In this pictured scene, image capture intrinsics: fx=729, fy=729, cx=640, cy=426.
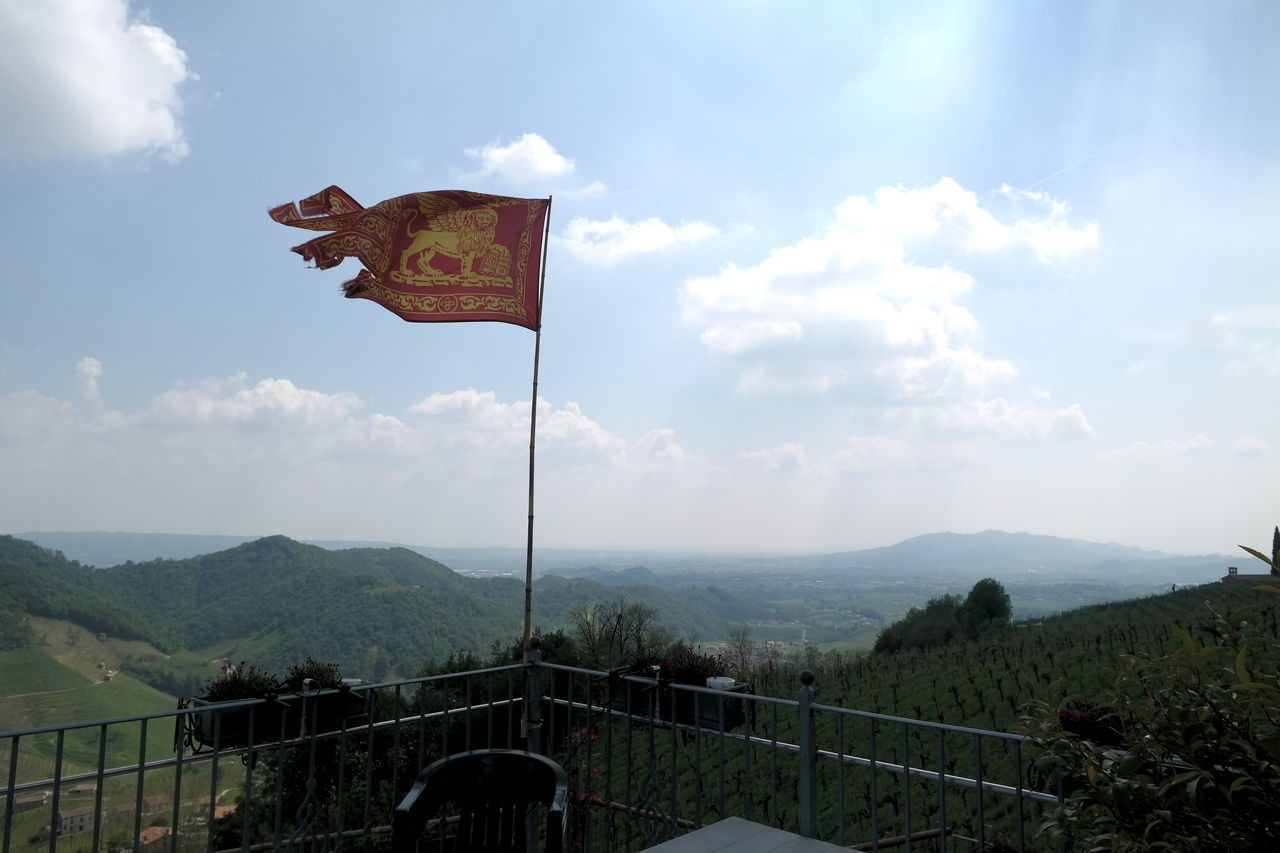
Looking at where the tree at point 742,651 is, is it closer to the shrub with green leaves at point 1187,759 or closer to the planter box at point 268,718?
the planter box at point 268,718

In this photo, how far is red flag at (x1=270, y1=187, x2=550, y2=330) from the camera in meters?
5.37

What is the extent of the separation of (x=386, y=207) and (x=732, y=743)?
8.02 meters

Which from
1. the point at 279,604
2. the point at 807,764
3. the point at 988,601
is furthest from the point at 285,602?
the point at 807,764

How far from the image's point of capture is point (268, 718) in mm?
3525

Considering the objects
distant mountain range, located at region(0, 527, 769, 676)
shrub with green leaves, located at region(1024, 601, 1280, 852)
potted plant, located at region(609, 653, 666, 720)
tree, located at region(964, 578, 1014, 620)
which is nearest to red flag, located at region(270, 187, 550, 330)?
potted plant, located at region(609, 653, 666, 720)

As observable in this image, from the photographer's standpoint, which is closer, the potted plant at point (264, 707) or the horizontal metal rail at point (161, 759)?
the horizontal metal rail at point (161, 759)

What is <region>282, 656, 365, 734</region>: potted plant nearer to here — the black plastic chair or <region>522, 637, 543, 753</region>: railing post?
<region>522, 637, 543, 753</region>: railing post

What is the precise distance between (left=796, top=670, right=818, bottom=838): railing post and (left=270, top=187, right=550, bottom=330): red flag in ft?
10.8

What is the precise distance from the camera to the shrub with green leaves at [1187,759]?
5.59 ft

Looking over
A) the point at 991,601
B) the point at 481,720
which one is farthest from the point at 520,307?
the point at 991,601

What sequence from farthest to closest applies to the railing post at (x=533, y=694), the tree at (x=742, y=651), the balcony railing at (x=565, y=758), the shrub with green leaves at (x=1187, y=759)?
the tree at (x=742, y=651), the railing post at (x=533, y=694), the balcony railing at (x=565, y=758), the shrub with green leaves at (x=1187, y=759)

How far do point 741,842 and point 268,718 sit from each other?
239 cm

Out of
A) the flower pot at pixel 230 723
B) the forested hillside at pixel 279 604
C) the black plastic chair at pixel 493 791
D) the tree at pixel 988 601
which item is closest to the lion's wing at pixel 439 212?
the flower pot at pixel 230 723

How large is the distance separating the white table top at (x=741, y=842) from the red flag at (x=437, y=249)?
376 centimetres
